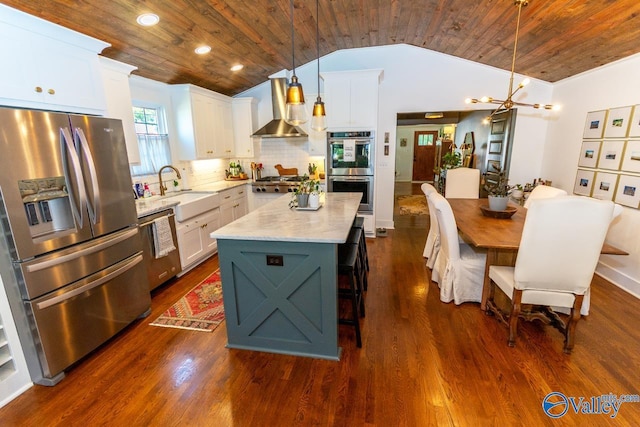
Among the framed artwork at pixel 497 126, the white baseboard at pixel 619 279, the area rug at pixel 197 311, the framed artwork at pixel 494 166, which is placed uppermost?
the framed artwork at pixel 497 126

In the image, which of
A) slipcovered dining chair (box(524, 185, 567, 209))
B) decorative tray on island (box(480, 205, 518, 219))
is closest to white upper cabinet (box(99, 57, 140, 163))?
decorative tray on island (box(480, 205, 518, 219))

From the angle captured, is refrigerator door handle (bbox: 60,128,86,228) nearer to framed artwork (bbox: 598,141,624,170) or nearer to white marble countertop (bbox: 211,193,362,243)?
white marble countertop (bbox: 211,193,362,243)

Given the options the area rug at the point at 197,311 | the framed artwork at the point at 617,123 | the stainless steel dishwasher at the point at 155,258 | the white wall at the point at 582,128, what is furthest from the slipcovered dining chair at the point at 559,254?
the stainless steel dishwasher at the point at 155,258

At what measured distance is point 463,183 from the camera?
4.45 m

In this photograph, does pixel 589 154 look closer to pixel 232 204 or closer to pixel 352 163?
pixel 352 163

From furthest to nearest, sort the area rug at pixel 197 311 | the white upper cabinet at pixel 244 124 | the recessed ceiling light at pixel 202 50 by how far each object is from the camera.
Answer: the white upper cabinet at pixel 244 124 < the recessed ceiling light at pixel 202 50 < the area rug at pixel 197 311

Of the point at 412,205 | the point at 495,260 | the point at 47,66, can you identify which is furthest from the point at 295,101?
the point at 412,205

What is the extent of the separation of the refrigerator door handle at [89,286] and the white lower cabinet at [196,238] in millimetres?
875

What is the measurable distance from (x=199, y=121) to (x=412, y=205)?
204 inches

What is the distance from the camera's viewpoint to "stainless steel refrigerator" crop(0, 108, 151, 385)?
179 cm

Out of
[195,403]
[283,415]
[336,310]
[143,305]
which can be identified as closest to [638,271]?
[336,310]

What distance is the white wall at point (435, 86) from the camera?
4.64 metres

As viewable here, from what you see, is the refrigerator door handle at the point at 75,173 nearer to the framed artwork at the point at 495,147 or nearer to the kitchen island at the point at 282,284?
the kitchen island at the point at 282,284

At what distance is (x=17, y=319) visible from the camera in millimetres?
1899
